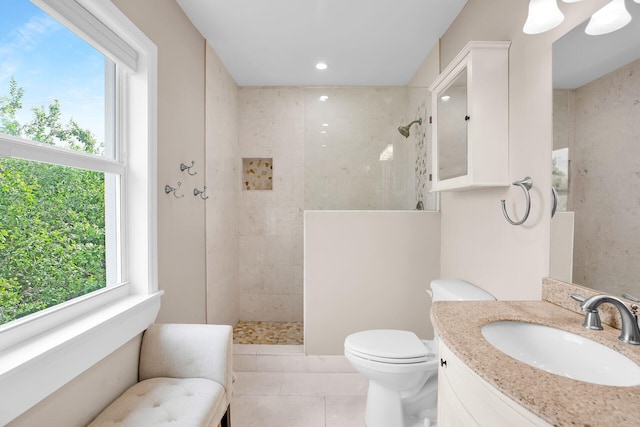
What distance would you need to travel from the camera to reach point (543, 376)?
70cm

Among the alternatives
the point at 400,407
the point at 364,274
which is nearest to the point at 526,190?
the point at 400,407

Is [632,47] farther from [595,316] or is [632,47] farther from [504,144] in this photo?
[595,316]

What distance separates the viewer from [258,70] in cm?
304

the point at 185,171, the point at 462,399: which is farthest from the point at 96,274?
the point at 462,399

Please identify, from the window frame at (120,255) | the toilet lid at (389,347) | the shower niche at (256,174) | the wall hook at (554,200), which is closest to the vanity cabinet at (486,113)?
the wall hook at (554,200)

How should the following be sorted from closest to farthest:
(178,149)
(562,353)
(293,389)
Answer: (562,353) → (178,149) → (293,389)

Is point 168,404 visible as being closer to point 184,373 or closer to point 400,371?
point 184,373

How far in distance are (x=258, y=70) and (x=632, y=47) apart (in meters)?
2.68

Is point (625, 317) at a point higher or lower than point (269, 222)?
lower

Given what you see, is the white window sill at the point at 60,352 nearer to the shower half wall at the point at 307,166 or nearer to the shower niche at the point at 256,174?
the shower half wall at the point at 307,166

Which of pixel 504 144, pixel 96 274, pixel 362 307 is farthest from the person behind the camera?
pixel 362 307

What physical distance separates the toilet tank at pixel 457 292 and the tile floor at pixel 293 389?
34.0 inches

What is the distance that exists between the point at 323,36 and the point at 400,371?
2.28 metres

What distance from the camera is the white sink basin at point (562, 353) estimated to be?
83 cm
